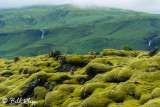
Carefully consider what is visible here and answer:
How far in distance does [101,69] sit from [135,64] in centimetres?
749

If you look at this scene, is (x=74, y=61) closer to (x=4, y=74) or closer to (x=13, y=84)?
(x=13, y=84)

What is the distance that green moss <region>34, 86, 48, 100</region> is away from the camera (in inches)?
1323

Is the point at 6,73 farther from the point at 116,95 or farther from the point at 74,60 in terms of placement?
the point at 116,95

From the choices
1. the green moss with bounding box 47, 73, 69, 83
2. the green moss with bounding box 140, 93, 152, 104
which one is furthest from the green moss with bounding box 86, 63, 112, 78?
the green moss with bounding box 140, 93, 152, 104

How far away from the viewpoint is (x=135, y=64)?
104 feet

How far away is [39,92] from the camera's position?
34.4 metres

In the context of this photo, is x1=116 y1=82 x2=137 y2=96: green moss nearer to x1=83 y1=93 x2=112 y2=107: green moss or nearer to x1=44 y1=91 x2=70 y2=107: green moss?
x1=83 y1=93 x2=112 y2=107: green moss

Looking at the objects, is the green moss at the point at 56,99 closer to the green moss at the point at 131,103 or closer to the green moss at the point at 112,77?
the green moss at the point at 112,77

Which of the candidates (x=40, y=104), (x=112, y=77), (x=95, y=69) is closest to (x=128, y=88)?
(x=112, y=77)

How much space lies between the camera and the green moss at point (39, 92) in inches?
1323

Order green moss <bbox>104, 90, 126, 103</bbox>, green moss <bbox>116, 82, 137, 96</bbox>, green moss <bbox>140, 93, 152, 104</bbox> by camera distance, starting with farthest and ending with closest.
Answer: green moss <bbox>116, 82, 137, 96</bbox> < green moss <bbox>104, 90, 126, 103</bbox> < green moss <bbox>140, 93, 152, 104</bbox>

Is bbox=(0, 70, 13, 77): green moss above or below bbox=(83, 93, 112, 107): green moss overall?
below

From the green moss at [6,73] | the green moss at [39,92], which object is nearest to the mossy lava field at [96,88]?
the green moss at [39,92]

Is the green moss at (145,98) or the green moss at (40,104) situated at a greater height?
the green moss at (145,98)
